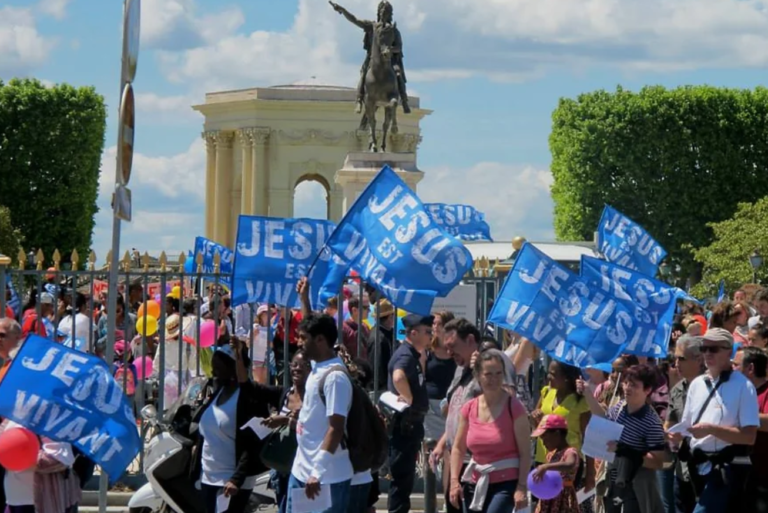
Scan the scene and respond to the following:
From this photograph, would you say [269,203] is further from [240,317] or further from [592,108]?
[240,317]

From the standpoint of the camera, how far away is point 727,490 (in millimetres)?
11773

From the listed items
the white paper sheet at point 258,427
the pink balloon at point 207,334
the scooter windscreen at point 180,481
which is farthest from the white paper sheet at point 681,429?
the pink balloon at point 207,334

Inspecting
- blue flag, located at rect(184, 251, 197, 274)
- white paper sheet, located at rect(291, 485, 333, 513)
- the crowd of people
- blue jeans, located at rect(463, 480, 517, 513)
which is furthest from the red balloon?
blue flag, located at rect(184, 251, 197, 274)

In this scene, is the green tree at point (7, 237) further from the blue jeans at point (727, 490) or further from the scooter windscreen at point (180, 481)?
the blue jeans at point (727, 490)

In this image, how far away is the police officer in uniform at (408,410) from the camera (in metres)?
13.8

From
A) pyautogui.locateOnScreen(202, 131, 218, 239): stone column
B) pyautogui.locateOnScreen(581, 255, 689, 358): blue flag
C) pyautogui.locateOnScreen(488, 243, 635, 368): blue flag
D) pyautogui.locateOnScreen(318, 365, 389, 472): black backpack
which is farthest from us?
pyautogui.locateOnScreen(202, 131, 218, 239): stone column

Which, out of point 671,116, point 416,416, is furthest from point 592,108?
point 416,416

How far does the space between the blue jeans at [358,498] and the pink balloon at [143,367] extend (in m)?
4.64

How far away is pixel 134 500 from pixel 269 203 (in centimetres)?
5870

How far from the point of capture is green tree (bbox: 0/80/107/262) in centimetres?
6000

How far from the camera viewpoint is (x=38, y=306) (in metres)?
15.2

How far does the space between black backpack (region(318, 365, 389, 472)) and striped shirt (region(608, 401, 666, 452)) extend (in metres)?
2.02

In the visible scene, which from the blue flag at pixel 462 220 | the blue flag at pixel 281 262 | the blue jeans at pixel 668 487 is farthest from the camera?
the blue flag at pixel 462 220

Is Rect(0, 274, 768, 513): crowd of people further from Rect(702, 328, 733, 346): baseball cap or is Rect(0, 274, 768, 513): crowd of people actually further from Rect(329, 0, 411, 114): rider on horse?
Rect(329, 0, 411, 114): rider on horse
